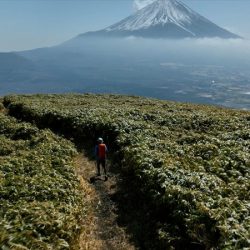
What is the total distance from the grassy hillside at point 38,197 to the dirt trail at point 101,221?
2.73ft

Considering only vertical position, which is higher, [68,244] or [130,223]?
[68,244]

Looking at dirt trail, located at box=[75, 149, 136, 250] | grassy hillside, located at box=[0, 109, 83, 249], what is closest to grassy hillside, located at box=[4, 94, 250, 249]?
dirt trail, located at box=[75, 149, 136, 250]

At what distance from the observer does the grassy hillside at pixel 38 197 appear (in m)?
16.1

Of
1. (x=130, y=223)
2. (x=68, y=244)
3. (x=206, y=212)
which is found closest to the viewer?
(x=68, y=244)

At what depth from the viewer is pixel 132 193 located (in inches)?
1021

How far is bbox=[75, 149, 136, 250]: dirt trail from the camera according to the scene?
1975 centimetres

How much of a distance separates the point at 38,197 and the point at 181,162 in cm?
1088

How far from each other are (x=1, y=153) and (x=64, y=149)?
16.9 ft

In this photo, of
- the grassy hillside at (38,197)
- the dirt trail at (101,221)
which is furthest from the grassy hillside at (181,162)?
the grassy hillside at (38,197)

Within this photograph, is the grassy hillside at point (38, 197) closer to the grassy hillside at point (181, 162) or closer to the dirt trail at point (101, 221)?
the dirt trail at point (101, 221)

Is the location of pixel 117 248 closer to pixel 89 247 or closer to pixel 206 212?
pixel 89 247

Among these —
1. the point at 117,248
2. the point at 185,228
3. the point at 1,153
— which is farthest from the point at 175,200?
the point at 1,153

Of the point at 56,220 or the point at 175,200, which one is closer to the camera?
the point at 56,220

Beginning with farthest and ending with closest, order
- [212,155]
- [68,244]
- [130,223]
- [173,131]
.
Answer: [173,131] < [212,155] < [130,223] < [68,244]
